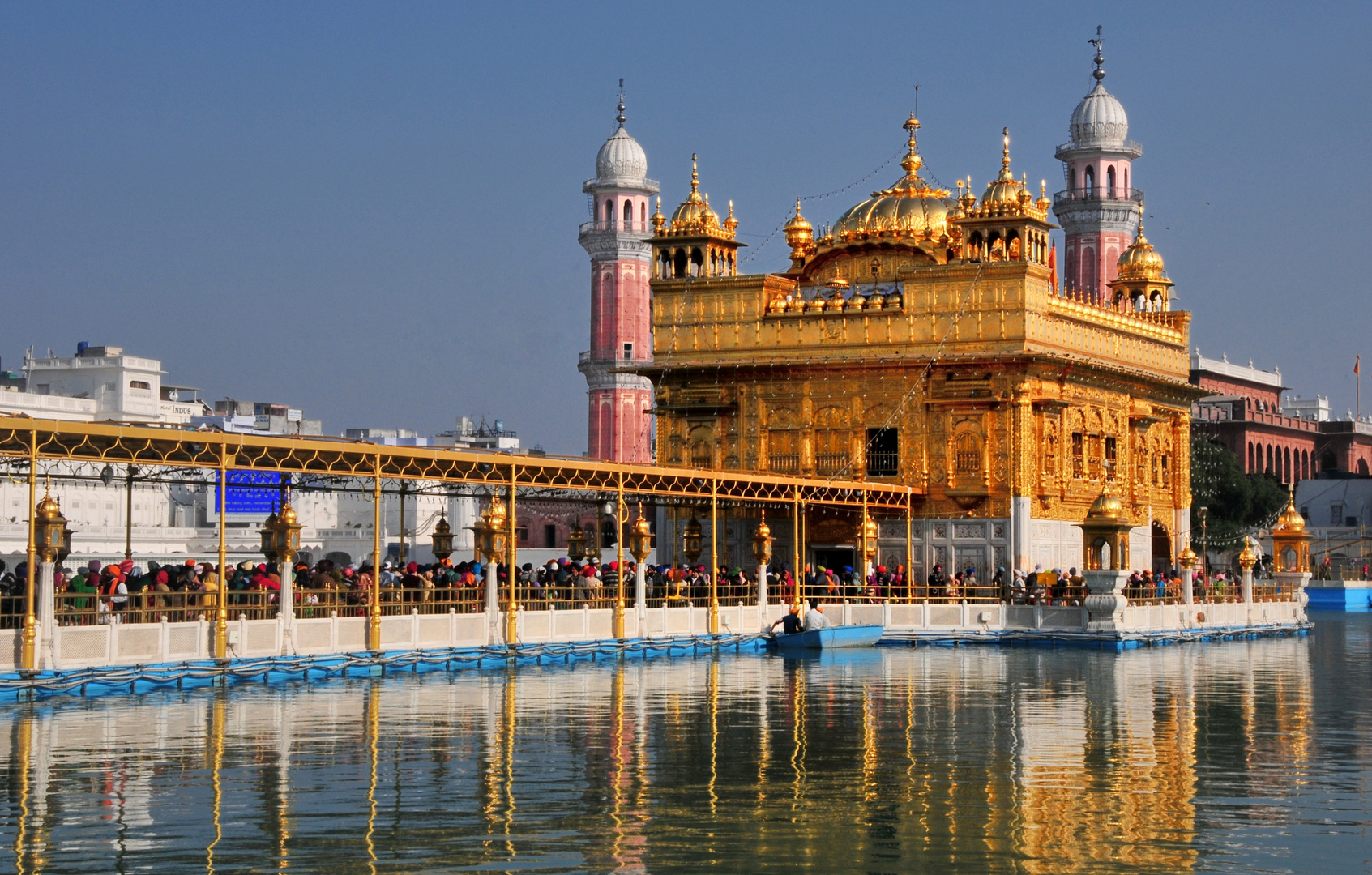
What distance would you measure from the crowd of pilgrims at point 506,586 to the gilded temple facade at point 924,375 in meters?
1.58

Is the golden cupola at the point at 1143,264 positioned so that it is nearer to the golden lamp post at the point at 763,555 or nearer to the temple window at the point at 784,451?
the temple window at the point at 784,451

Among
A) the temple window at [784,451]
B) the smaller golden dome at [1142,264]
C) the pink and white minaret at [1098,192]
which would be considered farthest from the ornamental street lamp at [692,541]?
the pink and white minaret at [1098,192]

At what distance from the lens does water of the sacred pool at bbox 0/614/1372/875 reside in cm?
1291

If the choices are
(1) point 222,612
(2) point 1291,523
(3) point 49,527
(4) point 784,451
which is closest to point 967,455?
(4) point 784,451

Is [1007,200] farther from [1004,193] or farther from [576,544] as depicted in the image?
[576,544]

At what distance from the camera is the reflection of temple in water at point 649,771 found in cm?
1310

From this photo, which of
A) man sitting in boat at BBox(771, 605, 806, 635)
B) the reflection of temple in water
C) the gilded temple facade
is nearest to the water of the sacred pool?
the reflection of temple in water

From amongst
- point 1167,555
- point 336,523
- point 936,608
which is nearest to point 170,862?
point 936,608

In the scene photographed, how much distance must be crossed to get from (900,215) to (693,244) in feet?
16.8

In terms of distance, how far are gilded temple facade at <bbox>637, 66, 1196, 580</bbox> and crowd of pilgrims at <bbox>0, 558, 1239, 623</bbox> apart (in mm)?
1577

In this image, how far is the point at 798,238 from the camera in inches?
1807

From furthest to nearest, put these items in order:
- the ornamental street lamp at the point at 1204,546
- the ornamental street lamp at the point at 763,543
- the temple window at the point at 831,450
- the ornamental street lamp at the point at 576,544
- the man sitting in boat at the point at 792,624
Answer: the ornamental street lamp at the point at 1204,546 < the ornamental street lamp at the point at 576,544 < the temple window at the point at 831,450 < the ornamental street lamp at the point at 763,543 < the man sitting in boat at the point at 792,624

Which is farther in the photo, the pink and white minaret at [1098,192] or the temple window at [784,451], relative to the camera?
the pink and white minaret at [1098,192]

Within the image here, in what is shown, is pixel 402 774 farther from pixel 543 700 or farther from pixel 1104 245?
pixel 1104 245
